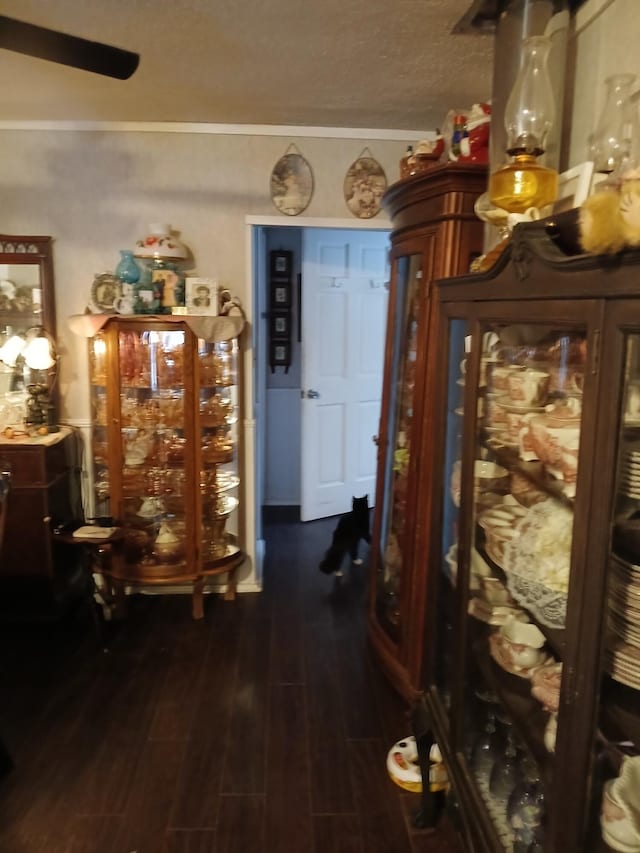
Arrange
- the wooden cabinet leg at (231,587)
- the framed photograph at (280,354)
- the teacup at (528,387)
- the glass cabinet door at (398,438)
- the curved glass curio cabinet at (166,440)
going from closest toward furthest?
the teacup at (528,387) < the glass cabinet door at (398,438) < the curved glass curio cabinet at (166,440) < the wooden cabinet leg at (231,587) < the framed photograph at (280,354)

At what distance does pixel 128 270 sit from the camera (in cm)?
311

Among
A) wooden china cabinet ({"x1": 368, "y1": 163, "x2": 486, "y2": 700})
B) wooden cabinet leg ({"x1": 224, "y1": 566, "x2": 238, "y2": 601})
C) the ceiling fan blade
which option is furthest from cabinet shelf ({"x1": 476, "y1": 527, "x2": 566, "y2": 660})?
wooden cabinet leg ({"x1": 224, "y1": 566, "x2": 238, "y2": 601})

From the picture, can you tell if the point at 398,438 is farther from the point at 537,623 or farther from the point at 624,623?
the point at 624,623

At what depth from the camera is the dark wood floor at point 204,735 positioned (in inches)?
77.0

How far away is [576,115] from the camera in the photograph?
6.16 ft

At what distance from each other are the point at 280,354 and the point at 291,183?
1.88 m

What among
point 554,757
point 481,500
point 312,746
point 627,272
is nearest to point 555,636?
point 554,757

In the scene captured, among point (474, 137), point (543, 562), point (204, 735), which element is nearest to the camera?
point (543, 562)

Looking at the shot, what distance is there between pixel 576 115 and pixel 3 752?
2.81 m

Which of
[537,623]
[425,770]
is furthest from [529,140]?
[425,770]

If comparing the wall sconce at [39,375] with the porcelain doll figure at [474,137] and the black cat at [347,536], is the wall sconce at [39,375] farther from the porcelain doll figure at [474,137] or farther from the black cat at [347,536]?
the porcelain doll figure at [474,137]

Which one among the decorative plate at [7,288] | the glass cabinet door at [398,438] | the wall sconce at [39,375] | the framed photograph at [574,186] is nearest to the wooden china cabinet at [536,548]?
the framed photograph at [574,186]

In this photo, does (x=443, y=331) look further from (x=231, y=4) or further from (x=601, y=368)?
(x=231, y=4)

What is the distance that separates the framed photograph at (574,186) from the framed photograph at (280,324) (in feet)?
10.7
